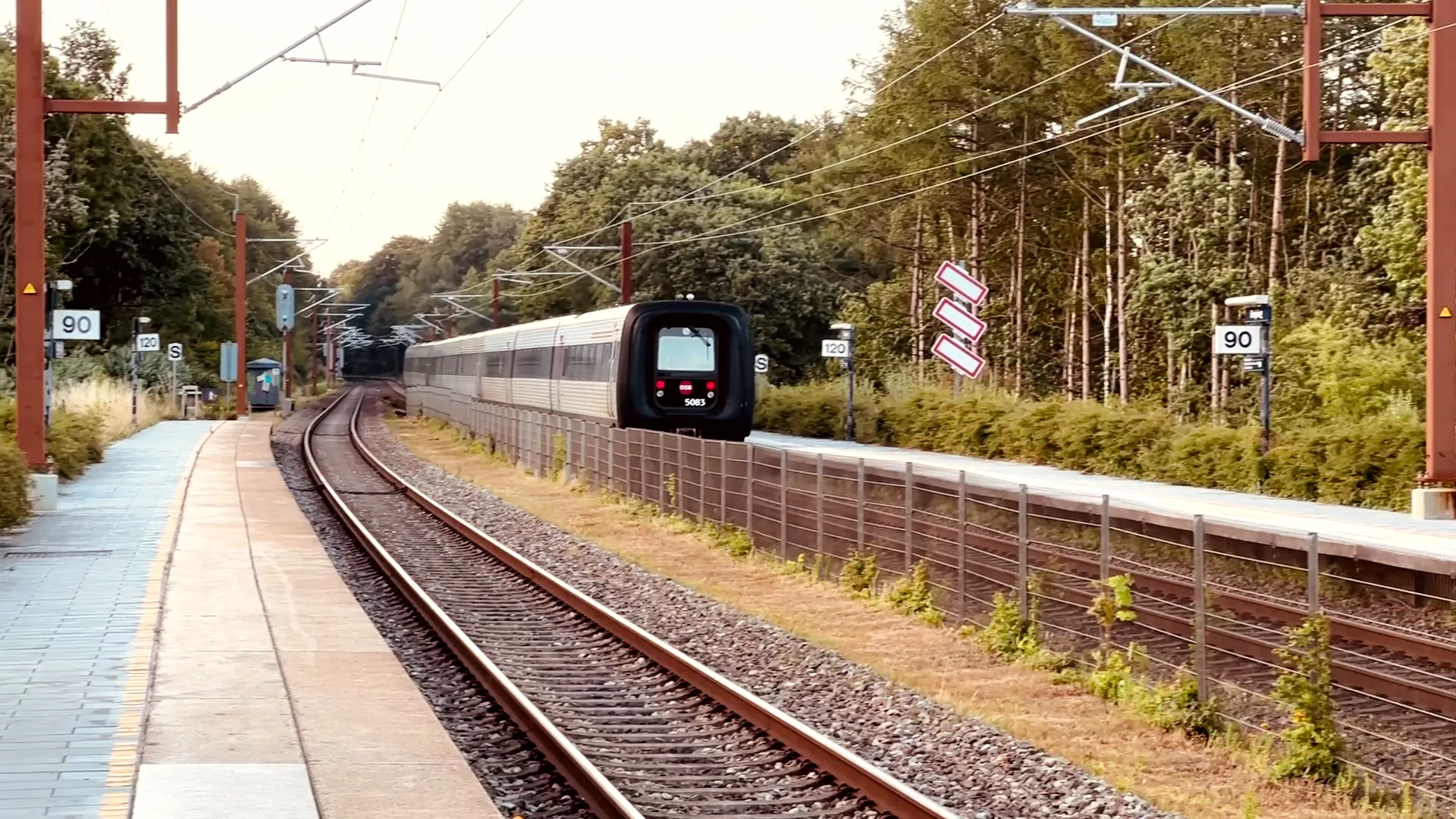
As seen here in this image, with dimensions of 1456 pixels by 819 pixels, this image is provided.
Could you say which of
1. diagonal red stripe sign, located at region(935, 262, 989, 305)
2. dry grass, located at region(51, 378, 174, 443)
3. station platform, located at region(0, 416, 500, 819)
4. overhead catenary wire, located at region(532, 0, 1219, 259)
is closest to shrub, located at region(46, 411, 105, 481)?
dry grass, located at region(51, 378, 174, 443)

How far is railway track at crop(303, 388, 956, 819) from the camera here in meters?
8.53

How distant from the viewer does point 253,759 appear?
28.7 ft

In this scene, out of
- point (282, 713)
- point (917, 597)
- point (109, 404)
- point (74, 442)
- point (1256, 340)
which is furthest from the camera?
point (109, 404)

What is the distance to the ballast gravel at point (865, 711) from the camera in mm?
8570

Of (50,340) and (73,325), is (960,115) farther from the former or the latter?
(73,325)

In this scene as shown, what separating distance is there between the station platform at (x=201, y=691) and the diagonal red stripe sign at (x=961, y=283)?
10032 millimetres

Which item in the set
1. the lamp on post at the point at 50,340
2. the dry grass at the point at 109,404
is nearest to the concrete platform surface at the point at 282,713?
the lamp on post at the point at 50,340

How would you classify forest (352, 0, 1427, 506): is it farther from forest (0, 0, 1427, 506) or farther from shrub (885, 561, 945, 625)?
shrub (885, 561, 945, 625)

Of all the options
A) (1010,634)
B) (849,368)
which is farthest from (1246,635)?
(849,368)

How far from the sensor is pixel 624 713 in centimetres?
1110

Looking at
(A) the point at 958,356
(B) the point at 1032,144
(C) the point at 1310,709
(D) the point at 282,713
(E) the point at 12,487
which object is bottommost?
(D) the point at 282,713

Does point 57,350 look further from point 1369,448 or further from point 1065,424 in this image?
point 1369,448

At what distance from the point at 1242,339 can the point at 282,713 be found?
18.4 metres

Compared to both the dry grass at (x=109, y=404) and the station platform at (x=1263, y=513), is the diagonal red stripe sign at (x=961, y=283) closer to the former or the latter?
the station platform at (x=1263, y=513)
